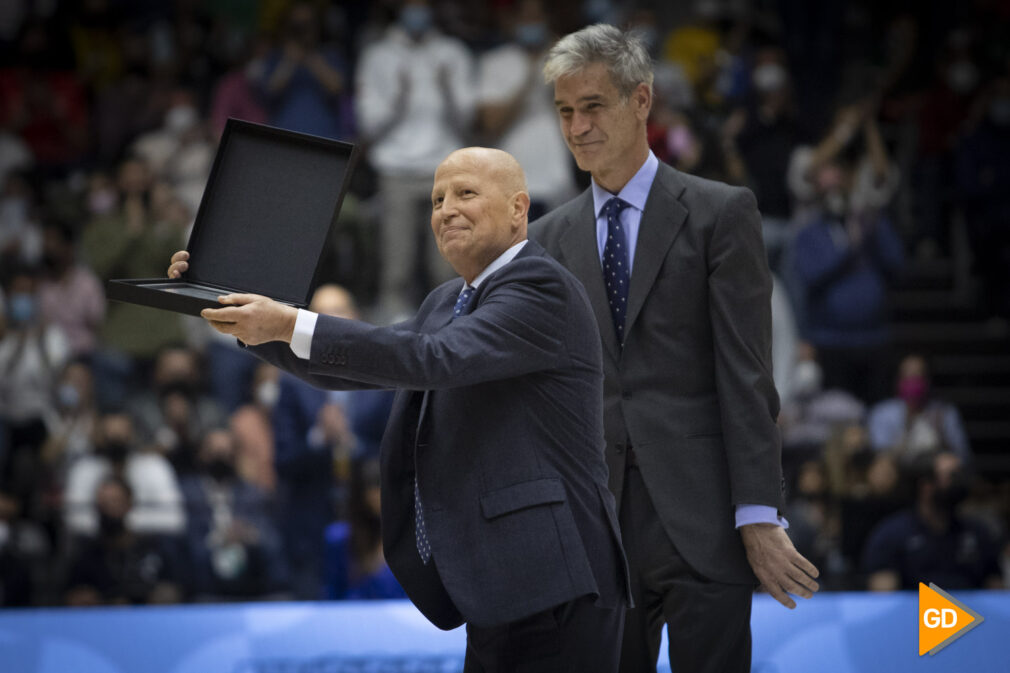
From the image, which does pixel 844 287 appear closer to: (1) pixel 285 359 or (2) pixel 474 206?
(2) pixel 474 206

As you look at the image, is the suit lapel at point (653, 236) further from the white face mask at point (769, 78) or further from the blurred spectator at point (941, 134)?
the blurred spectator at point (941, 134)

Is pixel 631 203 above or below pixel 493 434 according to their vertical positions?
above

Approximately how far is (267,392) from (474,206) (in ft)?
17.4

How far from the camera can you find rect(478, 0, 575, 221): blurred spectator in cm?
871

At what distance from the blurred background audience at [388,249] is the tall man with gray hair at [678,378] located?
2.52 meters

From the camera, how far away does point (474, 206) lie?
9.04 ft

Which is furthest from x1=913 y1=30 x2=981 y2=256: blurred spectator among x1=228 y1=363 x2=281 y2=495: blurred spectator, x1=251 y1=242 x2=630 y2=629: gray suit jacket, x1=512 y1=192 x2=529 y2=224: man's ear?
x1=251 y1=242 x2=630 y2=629: gray suit jacket

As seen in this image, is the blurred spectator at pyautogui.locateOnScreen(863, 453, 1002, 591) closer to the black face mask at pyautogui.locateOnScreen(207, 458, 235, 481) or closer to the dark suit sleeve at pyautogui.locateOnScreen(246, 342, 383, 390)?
the black face mask at pyautogui.locateOnScreen(207, 458, 235, 481)

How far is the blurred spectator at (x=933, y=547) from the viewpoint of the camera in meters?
6.14

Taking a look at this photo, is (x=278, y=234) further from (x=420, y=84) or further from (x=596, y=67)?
(x=420, y=84)

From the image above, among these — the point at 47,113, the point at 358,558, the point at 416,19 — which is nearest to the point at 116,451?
the point at 358,558

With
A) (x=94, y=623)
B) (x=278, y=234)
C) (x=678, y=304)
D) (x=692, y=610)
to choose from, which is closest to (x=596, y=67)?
(x=678, y=304)

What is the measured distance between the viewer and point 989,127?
10.1 m

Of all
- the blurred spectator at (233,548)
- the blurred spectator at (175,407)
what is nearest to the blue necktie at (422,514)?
the blurred spectator at (233,548)
